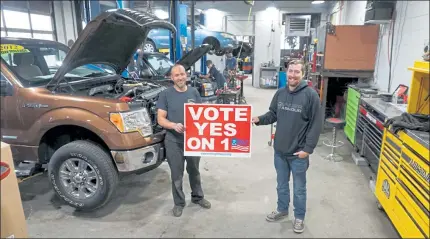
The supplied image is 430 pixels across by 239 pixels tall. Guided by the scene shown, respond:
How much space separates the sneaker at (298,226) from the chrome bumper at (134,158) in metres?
1.51

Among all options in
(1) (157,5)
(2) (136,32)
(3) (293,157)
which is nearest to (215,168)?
(3) (293,157)

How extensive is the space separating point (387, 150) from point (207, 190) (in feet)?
6.60

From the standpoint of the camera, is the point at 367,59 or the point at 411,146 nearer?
the point at 411,146

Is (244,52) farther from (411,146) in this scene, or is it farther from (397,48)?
(411,146)

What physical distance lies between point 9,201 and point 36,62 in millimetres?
2126

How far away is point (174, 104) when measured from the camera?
→ 2.87 m

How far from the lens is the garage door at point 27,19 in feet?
35.2

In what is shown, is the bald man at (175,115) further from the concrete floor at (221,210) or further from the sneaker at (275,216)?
the sneaker at (275,216)

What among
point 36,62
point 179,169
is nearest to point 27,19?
point 36,62

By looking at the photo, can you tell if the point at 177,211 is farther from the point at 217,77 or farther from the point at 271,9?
the point at 271,9

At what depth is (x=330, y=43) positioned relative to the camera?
5930 millimetres

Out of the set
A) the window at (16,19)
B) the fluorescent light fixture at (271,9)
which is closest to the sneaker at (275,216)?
the window at (16,19)

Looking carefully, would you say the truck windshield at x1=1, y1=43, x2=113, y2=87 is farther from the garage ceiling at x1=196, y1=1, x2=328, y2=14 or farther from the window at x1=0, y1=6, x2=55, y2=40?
the garage ceiling at x1=196, y1=1, x2=328, y2=14

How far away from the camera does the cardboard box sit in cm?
208
